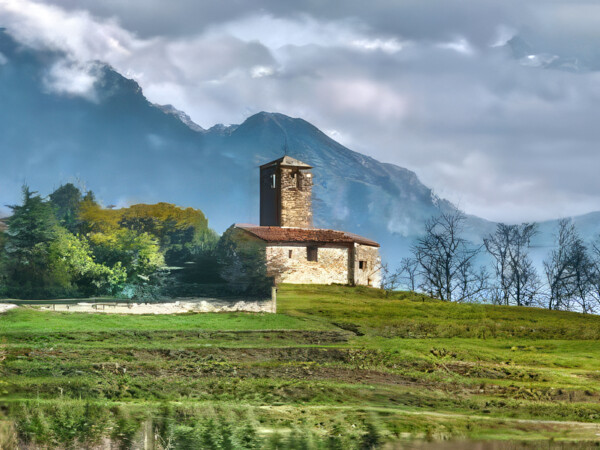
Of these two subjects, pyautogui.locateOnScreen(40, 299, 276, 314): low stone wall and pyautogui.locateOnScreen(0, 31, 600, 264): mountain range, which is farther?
pyautogui.locateOnScreen(0, 31, 600, 264): mountain range

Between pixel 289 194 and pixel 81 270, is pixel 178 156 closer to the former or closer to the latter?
pixel 289 194

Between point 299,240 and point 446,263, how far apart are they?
12.2 metres

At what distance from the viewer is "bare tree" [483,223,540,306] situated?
55.1 meters

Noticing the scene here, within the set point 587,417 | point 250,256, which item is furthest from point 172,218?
point 587,417

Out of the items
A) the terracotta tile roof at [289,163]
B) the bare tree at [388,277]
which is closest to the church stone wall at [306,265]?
the bare tree at [388,277]

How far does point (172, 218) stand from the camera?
4434 centimetres

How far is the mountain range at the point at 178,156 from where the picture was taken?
86.0 metres

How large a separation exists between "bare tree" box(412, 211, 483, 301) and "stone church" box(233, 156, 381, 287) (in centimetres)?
361

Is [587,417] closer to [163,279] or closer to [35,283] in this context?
[163,279]

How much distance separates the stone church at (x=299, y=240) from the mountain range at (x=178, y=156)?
13977 millimetres

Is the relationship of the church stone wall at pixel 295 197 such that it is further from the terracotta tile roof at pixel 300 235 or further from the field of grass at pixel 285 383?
the field of grass at pixel 285 383

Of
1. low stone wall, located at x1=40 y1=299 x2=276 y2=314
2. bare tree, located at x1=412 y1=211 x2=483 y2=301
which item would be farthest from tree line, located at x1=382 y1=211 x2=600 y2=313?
low stone wall, located at x1=40 y1=299 x2=276 y2=314

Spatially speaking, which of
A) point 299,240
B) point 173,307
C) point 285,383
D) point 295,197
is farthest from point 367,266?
point 285,383

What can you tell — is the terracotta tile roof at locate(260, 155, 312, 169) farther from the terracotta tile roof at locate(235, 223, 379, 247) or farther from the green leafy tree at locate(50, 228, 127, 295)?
the green leafy tree at locate(50, 228, 127, 295)
